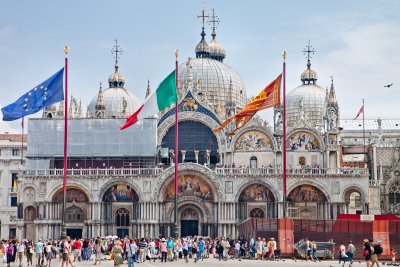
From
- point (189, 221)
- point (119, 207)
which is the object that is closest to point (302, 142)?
point (189, 221)

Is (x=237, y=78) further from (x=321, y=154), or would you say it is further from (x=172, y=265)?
(x=172, y=265)

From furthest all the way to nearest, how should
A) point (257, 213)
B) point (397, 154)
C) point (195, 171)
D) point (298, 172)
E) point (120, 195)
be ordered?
point (397, 154) < point (120, 195) < point (257, 213) < point (195, 171) < point (298, 172)

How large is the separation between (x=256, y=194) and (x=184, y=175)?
23.0 ft

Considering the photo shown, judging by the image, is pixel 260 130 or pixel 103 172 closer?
pixel 103 172

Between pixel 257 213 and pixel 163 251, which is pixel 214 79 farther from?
pixel 163 251

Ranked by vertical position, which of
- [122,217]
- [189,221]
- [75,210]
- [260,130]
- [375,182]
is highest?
[260,130]

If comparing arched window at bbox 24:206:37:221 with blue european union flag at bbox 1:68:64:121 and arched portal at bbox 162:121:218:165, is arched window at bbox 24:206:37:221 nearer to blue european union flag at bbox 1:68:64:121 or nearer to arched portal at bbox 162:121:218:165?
arched portal at bbox 162:121:218:165

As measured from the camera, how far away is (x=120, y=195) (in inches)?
3219

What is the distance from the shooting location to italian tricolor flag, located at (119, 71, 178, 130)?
5819cm

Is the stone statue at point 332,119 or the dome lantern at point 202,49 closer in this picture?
the stone statue at point 332,119

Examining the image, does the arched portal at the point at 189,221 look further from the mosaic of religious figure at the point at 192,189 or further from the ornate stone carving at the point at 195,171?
the ornate stone carving at the point at 195,171

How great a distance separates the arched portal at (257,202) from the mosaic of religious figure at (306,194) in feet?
6.49

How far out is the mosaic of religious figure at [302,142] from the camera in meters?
85.4

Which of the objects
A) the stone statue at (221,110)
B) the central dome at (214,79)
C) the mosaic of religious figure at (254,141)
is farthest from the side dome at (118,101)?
the mosaic of religious figure at (254,141)
